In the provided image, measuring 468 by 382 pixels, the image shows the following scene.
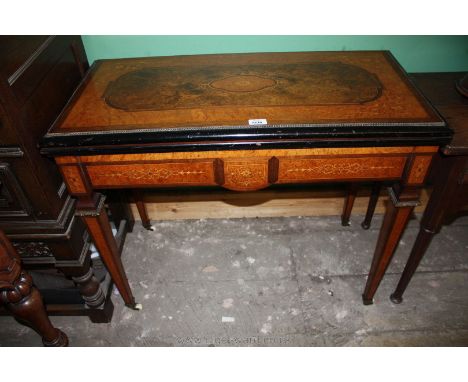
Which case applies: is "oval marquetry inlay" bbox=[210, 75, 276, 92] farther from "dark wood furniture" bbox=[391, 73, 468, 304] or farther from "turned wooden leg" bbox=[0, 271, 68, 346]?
"turned wooden leg" bbox=[0, 271, 68, 346]

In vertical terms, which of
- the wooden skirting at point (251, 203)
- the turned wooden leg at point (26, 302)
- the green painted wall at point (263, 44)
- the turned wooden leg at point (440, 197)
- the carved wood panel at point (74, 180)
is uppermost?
the green painted wall at point (263, 44)

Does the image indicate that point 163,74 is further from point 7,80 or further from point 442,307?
point 442,307

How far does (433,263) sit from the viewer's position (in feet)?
6.41

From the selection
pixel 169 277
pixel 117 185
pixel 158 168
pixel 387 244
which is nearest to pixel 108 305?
pixel 169 277

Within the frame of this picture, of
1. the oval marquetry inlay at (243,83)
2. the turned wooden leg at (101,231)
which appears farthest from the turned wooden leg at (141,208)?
the oval marquetry inlay at (243,83)

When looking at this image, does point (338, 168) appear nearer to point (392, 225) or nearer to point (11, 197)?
point (392, 225)

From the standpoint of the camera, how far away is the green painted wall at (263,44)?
1.70 meters

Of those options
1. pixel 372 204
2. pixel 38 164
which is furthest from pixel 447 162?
pixel 38 164

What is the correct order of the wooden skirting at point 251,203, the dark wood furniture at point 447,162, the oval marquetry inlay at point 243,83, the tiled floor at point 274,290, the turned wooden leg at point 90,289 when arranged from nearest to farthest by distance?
the dark wood furniture at point 447,162, the oval marquetry inlay at point 243,83, the turned wooden leg at point 90,289, the tiled floor at point 274,290, the wooden skirting at point 251,203

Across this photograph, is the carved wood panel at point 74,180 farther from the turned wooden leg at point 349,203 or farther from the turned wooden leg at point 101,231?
the turned wooden leg at point 349,203

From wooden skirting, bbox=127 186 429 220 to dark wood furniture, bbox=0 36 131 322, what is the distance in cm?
71

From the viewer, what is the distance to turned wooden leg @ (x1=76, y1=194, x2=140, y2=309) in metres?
1.31

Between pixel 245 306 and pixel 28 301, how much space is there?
94 centimetres

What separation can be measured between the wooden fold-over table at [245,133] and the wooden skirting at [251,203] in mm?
747
